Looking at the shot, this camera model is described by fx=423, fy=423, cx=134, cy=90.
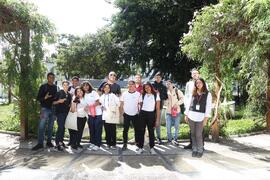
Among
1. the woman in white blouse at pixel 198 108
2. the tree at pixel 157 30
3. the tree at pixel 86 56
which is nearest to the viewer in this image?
the woman in white blouse at pixel 198 108

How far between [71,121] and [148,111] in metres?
1.84

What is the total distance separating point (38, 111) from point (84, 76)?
33516 mm

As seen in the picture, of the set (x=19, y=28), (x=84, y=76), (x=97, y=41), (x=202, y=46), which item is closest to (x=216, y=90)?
(x=202, y=46)

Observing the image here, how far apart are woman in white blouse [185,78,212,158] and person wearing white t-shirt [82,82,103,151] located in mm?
2159

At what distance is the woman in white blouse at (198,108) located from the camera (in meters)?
8.73

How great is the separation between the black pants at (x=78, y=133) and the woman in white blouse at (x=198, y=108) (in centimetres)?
256

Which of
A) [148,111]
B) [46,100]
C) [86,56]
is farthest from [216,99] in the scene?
[86,56]

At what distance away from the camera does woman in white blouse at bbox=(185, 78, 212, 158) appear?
8734 millimetres

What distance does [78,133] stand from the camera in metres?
10.0

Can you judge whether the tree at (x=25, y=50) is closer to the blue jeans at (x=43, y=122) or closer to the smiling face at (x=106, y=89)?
the blue jeans at (x=43, y=122)

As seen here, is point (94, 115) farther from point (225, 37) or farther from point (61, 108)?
point (225, 37)

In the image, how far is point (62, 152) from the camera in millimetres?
9539

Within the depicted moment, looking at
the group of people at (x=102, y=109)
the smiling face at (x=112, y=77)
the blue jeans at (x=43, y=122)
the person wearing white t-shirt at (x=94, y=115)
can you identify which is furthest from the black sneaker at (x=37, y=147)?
the smiling face at (x=112, y=77)

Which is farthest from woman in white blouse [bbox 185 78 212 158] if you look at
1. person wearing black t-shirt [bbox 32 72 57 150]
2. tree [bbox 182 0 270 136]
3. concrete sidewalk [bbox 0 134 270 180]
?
person wearing black t-shirt [bbox 32 72 57 150]
